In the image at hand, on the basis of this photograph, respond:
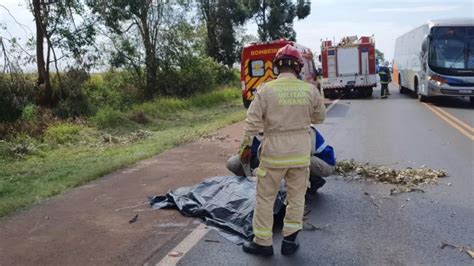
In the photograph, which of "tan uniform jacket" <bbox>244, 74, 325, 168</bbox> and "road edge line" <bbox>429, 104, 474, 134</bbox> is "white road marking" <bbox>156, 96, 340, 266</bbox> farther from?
"road edge line" <bbox>429, 104, 474, 134</bbox>

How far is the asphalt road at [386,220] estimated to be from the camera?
14.6 feet

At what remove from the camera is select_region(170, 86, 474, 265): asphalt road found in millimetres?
4465

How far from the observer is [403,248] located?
465 centimetres

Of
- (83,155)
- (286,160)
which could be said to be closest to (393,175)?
(286,160)

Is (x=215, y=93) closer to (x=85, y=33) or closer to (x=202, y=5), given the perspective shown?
(x=85, y=33)

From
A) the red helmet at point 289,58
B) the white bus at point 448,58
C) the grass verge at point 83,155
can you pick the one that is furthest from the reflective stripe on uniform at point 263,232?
the white bus at point 448,58

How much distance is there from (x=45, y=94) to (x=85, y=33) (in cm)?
240

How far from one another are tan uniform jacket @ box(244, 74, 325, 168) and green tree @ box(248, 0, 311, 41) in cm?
4321

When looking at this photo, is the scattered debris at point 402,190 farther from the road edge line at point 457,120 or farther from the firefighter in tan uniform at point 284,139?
the road edge line at point 457,120

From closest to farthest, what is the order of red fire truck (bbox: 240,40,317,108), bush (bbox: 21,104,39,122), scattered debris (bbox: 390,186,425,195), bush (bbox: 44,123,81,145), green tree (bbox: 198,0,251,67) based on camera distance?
1. scattered debris (bbox: 390,186,425,195)
2. bush (bbox: 44,123,81,145)
3. bush (bbox: 21,104,39,122)
4. red fire truck (bbox: 240,40,317,108)
5. green tree (bbox: 198,0,251,67)

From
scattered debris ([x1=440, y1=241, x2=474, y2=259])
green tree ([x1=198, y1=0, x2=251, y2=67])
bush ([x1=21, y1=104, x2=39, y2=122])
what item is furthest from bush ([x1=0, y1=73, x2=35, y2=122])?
green tree ([x1=198, y1=0, x2=251, y2=67])

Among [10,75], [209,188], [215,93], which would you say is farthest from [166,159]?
[215,93]

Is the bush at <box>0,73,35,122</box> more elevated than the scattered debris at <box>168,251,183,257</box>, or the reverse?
the bush at <box>0,73,35,122</box>

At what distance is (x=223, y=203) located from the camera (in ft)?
18.2
